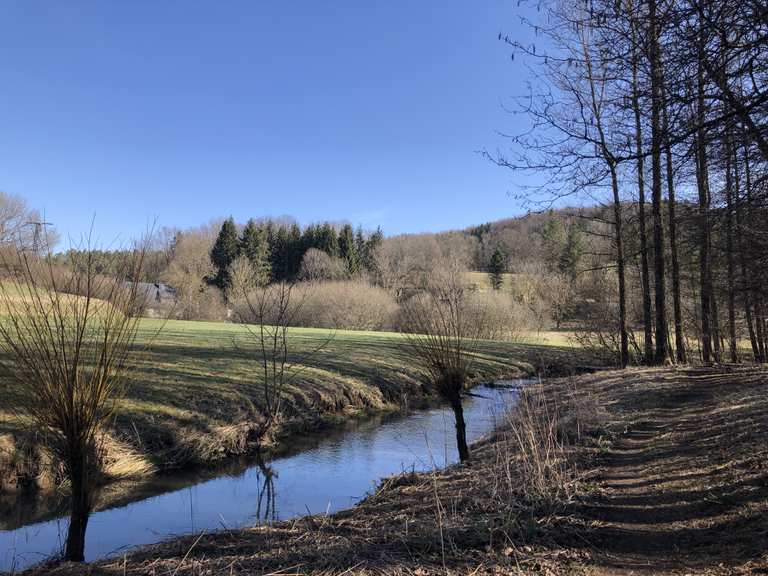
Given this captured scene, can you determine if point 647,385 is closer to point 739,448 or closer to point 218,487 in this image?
point 739,448

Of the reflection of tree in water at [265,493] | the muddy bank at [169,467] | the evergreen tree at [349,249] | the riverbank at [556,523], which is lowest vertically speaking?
the reflection of tree in water at [265,493]

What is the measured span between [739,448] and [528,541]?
10.2 feet

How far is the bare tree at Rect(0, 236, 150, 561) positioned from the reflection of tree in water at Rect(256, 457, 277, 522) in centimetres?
219

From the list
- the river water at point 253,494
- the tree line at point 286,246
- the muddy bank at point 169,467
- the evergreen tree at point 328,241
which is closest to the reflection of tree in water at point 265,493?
the river water at point 253,494

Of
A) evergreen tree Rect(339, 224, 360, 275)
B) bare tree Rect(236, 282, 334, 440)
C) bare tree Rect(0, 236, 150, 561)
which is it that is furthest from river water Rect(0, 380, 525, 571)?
evergreen tree Rect(339, 224, 360, 275)

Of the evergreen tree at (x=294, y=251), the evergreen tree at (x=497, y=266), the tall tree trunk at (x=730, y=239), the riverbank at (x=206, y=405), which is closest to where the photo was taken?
the tall tree trunk at (x=730, y=239)

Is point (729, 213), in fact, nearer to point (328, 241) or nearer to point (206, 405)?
point (206, 405)

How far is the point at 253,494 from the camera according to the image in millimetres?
7375

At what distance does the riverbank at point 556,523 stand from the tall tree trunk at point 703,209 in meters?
3.01

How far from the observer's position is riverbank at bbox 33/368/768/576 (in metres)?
3.21

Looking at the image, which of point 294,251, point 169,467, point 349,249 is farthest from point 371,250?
point 169,467

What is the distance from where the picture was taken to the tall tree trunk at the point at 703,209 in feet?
15.1

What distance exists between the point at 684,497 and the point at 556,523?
4.23 ft

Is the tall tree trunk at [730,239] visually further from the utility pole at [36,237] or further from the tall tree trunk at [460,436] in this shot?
the utility pole at [36,237]
